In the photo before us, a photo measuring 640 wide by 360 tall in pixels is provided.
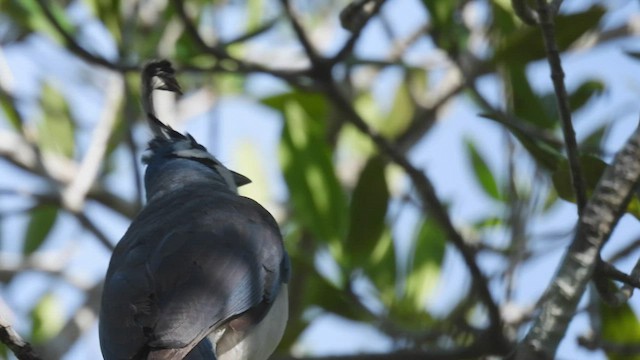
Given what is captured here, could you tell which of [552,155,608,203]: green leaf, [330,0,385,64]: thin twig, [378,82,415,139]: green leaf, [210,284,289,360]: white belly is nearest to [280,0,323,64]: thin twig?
[330,0,385,64]: thin twig

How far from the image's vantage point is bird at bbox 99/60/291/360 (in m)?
2.64

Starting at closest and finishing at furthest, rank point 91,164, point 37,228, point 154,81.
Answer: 1. point 154,81
2. point 91,164
3. point 37,228

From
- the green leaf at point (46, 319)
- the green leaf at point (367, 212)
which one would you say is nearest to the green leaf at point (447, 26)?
the green leaf at point (367, 212)

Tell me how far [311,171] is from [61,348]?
150 cm

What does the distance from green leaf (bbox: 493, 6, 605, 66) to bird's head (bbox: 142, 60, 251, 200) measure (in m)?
0.93

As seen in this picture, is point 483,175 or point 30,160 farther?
point 30,160

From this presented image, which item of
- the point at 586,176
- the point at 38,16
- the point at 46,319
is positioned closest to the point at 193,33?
the point at 38,16

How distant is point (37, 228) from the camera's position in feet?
17.4

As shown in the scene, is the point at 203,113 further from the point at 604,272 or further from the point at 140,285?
the point at 604,272

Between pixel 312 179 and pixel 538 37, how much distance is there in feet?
2.93

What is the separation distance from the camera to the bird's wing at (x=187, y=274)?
2.64 meters

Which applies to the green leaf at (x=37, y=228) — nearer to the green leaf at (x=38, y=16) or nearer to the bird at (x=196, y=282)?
the green leaf at (x=38, y=16)

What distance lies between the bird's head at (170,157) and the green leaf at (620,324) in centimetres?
121

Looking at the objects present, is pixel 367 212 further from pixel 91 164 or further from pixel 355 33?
pixel 91 164
